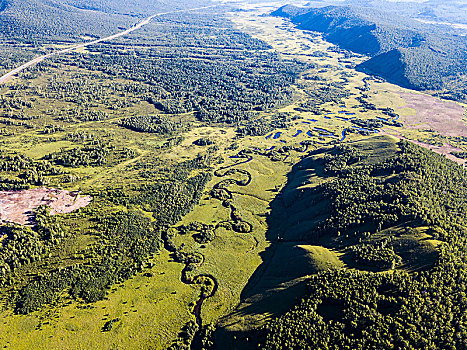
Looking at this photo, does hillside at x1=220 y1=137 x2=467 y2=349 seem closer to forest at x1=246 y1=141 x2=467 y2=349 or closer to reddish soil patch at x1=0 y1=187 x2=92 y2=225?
forest at x1=246 y1=141 x2=467 y2=349

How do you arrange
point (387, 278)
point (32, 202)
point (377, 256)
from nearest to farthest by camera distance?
point (387, 278)
point (377, 256)
point (32, 202)

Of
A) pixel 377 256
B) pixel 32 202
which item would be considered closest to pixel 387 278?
pixel 377 256

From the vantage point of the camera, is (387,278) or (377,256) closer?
(387,278)

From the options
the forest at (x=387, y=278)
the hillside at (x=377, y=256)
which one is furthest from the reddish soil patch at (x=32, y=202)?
the forest at (x=387, y=278)

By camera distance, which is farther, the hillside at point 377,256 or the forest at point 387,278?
the hillside at point 377,256

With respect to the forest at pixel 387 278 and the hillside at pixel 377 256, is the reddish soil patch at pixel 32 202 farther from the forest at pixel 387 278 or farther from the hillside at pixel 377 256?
the forest at pixel 387 278

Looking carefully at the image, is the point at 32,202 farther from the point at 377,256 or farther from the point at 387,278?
the point at 387,278

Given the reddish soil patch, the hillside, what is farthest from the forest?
the reddish soil patch
